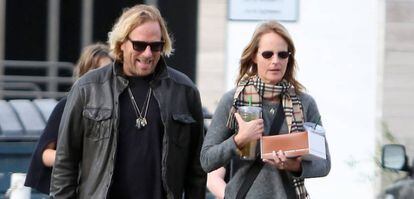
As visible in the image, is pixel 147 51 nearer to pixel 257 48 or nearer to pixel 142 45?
pixel 142 45

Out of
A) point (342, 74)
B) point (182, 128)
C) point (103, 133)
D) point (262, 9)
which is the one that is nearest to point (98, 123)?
point (103, 133)

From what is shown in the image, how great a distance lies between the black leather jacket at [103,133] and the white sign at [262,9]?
842 cm

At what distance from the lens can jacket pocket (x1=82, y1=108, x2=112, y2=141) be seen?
582 cm

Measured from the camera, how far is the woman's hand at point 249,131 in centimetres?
559

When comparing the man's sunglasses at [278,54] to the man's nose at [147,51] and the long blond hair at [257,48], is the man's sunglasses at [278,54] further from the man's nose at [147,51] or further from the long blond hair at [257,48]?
the man's nose at [147,51]

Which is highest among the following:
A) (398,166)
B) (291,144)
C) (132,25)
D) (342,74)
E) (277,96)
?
(132,25)

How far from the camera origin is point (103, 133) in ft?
19.1

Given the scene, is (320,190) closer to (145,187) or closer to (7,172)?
(7,172)

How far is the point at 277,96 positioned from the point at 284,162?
1.20ft

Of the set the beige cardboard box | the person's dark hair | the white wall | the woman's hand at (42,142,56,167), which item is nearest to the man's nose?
the beige cardboard box

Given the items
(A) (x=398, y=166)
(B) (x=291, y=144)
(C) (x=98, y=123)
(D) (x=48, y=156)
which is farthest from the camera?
(A) (x=398, y=166)

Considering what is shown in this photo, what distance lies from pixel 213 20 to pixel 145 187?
888 centimetres

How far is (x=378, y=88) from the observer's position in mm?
14969

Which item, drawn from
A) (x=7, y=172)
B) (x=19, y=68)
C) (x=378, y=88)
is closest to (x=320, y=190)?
(x=378, y=88)
